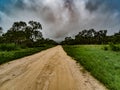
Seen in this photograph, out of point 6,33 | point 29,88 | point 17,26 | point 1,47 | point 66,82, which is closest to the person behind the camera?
point 29,88

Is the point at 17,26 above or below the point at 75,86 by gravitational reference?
above

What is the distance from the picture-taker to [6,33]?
3590 inches

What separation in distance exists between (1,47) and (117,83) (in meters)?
29.6

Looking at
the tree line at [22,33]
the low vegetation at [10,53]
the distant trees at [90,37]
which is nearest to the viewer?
the low vegetation at [10,53]

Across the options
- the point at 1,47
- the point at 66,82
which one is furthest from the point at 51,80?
the point at 1,47

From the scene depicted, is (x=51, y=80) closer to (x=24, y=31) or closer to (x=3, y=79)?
(x=3, y=79)

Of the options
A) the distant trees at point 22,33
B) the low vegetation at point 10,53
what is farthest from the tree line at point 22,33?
the low vegetation at point 10,53

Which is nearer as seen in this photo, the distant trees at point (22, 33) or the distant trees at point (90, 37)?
the distant trees at point (22, 33)

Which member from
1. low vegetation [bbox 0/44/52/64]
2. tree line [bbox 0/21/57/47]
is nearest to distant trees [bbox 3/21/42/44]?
tree line [bbox 0/21/57/47]

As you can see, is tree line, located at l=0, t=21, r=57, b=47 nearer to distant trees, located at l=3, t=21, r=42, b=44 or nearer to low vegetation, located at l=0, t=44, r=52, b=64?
distant trees, located at l=3, t=21, r=42, b=44

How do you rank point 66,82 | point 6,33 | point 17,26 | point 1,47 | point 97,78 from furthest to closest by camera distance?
point 6,33
point 17,26
point 1,47
point 97,78
point 66,82

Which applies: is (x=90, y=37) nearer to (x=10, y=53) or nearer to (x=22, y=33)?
(x=22, y=33)

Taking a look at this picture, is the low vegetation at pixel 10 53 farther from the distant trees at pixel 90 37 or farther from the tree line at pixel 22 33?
the distant trees at pixel 90 37

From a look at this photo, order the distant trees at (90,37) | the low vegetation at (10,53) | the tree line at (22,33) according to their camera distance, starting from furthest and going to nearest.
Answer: the distant trees at (90,37) < the tree line at (22,33) < the low vegetation at (10,53)
